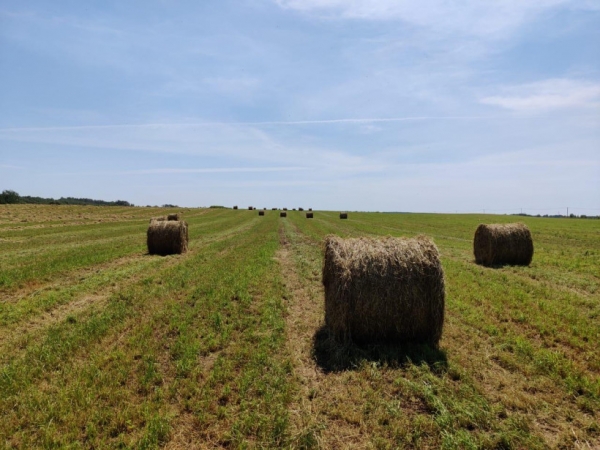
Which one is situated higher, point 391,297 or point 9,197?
point 9,197

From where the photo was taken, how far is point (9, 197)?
236 ft

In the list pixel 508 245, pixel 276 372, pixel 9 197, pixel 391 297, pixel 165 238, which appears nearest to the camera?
pixel 276 372

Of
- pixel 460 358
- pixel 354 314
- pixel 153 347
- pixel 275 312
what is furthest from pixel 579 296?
pixel 153 347

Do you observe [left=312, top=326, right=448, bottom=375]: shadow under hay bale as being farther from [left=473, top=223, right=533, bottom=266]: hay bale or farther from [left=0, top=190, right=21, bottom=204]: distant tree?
[left=0, top=190, right=21, bottom=204]: distant tree

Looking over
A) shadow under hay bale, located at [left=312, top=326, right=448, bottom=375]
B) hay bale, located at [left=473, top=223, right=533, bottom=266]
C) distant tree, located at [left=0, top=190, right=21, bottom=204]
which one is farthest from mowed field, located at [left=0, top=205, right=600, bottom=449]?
distant tree, located at [left=0, top=190, right=21, bottom=204]

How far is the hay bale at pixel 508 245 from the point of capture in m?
15.1

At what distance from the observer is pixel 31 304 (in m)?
9.07

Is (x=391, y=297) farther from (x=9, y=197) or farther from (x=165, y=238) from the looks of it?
(x=9, y=197)

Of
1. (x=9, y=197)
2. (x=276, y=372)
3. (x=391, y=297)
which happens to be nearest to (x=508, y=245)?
(x=391, y=297)

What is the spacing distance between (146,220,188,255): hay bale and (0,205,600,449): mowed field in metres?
7.25

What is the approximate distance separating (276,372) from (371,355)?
190 cm

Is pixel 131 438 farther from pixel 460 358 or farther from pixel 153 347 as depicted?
pixel 460 358

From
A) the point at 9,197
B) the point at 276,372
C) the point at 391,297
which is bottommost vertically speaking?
the point at 276,372

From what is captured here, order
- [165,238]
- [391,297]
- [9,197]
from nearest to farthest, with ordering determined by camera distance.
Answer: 1. [391,297]
2. [165,238]
3. [9,197]
